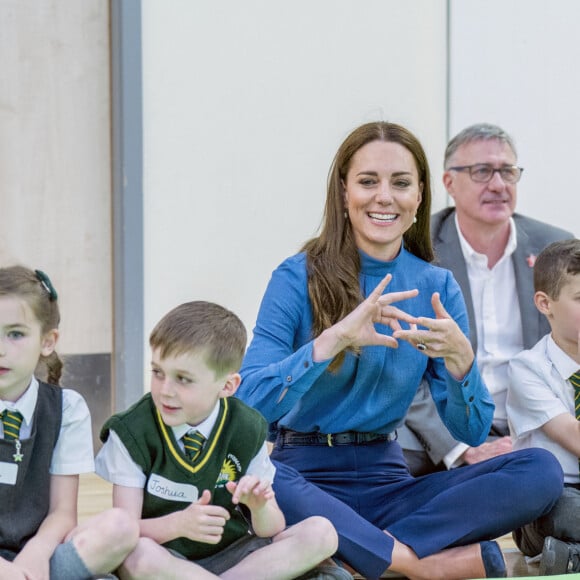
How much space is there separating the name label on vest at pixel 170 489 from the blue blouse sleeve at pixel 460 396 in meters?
0.68

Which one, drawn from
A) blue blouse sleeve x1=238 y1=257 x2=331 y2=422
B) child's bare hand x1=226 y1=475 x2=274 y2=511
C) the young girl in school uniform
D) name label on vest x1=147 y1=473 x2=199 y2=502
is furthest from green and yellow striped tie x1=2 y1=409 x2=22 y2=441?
blue blouse sleeve x1=238 y1=257 x2=331 y2=422

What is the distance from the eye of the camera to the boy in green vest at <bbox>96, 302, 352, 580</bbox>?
2242mm

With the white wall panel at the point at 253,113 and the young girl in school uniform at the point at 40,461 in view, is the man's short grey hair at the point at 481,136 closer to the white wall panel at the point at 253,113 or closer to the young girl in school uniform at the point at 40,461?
the white wall panel at the point at 253,113

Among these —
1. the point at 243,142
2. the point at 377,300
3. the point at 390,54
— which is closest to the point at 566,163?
the point at 390,54

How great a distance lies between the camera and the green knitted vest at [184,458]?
2279 mm

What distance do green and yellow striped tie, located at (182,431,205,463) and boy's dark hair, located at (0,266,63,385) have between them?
327 mm

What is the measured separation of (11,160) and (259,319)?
186 cm

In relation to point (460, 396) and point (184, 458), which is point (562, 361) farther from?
point (184, 458)

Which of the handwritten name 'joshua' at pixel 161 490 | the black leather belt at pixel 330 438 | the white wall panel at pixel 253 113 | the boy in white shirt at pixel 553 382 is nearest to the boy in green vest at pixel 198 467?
the handwritten name 'joshua' at pixel 161 490

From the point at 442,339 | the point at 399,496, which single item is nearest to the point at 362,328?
the point at 442,339

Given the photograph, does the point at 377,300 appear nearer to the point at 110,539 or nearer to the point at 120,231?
the point at 110,539

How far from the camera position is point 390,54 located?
4.65 meters

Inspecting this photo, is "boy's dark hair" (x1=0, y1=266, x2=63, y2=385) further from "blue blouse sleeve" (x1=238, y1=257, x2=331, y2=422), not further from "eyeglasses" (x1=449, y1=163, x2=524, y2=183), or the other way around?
"eyeglasses" (x1=449, y1=163, x2=524, y2=183)

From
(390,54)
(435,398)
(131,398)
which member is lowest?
(131,398)
